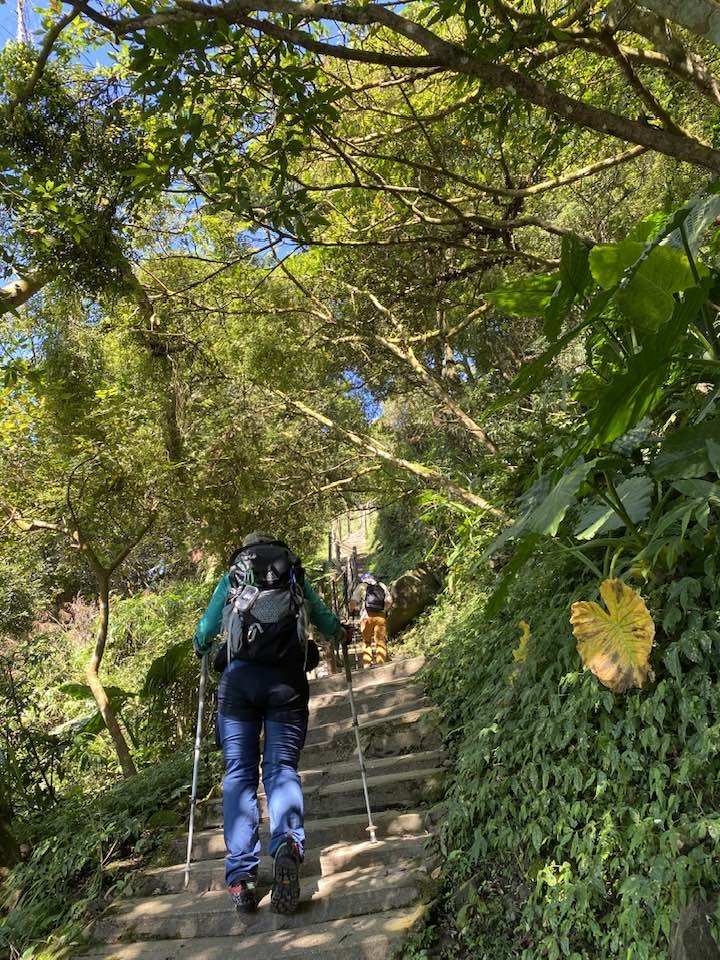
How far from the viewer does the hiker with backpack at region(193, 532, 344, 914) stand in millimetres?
2945

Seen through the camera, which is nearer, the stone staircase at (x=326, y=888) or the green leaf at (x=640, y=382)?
the green leaf at (x=640, y=382)

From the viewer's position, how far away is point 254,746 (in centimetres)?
320

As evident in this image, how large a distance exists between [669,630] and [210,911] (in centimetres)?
257

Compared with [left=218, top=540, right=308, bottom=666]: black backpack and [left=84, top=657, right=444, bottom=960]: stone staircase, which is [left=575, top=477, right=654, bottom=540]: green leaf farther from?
[left=84, top=657, right=444, bottom=960]: stone staircase

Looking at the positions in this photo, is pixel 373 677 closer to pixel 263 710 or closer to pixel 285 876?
pixel 263 710

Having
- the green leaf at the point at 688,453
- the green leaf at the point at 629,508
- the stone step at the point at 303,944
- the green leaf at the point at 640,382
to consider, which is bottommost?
the stone step at the point at 303,944

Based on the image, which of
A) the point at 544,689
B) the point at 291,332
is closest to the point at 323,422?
the point at 291,332

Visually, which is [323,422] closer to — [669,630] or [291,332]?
[291,332]

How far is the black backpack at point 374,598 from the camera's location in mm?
10148

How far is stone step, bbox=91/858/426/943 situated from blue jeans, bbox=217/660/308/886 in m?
0.32

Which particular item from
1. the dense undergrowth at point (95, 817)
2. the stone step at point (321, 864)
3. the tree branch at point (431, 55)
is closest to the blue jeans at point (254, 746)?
the stone step at point (321, 864)

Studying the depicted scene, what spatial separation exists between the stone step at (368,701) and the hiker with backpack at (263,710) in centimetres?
288

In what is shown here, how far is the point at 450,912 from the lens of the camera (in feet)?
9.10

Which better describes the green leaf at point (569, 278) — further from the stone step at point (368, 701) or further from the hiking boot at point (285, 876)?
the stone step at point (368, 701)
